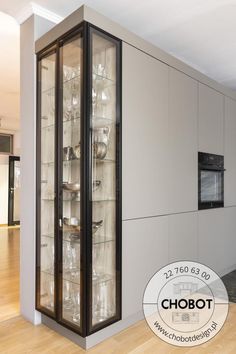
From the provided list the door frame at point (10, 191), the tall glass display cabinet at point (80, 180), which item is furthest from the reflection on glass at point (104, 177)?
the door frame at point (10, 191)

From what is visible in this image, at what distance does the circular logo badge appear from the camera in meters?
2.34

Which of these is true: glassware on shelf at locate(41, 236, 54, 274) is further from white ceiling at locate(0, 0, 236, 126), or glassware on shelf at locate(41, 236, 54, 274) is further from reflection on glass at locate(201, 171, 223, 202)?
white ceiling at locate(0, 0, 236, 126)

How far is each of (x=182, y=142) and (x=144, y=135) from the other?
0.65 meters

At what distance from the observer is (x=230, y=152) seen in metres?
3.97

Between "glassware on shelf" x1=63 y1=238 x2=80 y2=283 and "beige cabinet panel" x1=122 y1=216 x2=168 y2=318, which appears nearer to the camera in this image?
"glassware on shelf" x1=63 y1=238 x2=80 y2=283

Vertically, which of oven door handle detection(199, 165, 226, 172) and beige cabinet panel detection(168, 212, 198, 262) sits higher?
oven door handle detection(199, 165, 226, 172)

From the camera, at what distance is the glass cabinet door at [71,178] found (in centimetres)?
225

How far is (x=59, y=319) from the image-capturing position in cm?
224

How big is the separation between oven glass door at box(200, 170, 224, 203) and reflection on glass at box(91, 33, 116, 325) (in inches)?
58.4

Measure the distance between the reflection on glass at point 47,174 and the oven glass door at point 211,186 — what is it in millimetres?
1795

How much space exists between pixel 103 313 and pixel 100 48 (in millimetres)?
2089

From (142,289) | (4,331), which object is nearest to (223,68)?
(142,289)

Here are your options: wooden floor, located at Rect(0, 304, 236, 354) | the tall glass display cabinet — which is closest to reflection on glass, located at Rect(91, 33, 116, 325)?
the tall glass display cabinet

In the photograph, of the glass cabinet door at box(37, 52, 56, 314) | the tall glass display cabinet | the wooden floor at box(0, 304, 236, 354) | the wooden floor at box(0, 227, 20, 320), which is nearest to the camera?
the wooden floor at box(0, 304, 236, 354)
